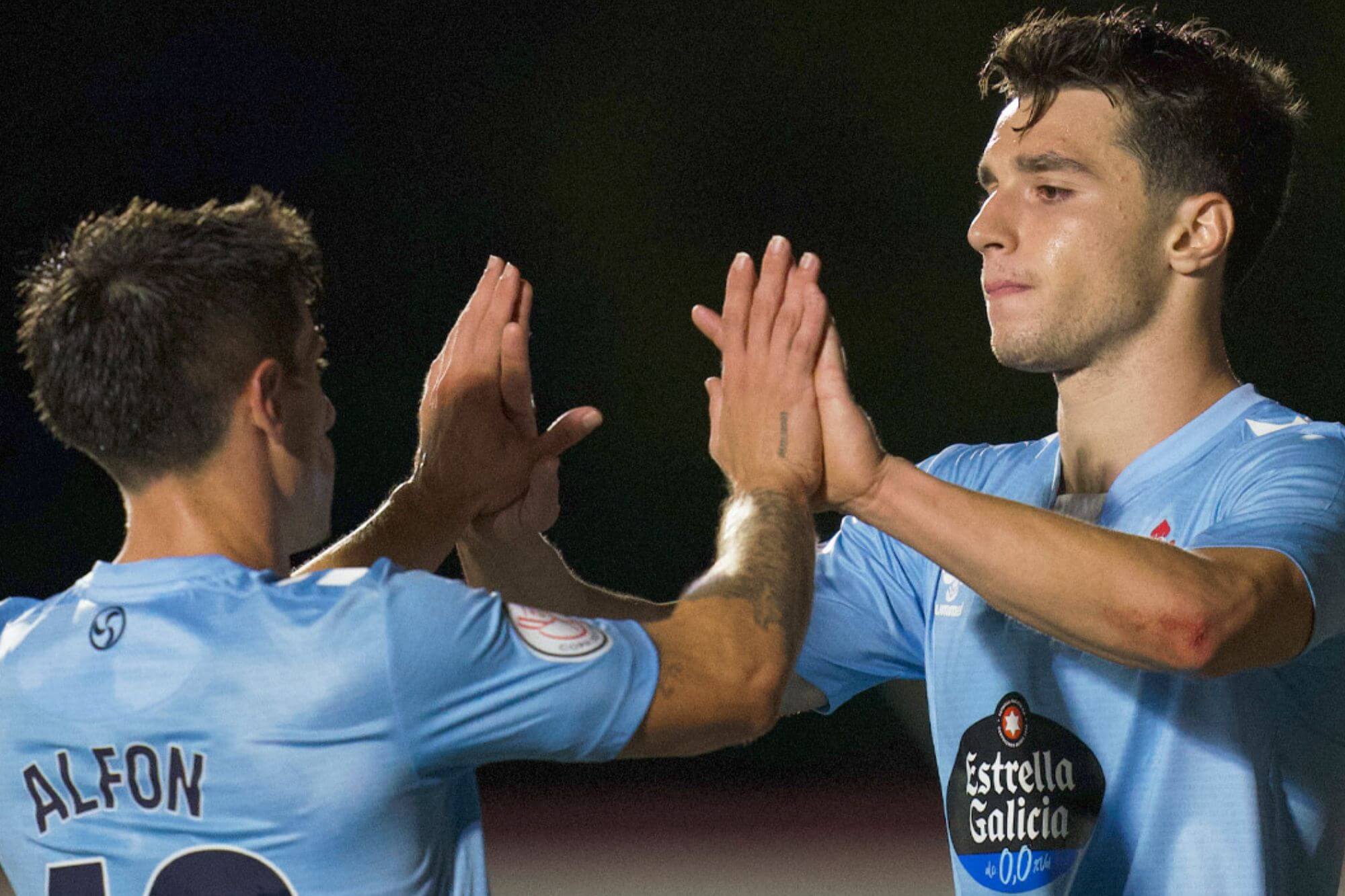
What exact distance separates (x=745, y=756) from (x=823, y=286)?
1.92m

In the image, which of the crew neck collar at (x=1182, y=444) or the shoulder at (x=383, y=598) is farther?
the crew neck collar at (x=1182, y=444)

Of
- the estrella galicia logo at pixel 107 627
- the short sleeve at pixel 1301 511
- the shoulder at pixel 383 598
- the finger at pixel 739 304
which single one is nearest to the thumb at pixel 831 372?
the finger at pixel 739 304

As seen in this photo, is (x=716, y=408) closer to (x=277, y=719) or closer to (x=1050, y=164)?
(x=1050, y=164)

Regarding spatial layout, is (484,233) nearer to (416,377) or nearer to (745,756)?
(416,377)

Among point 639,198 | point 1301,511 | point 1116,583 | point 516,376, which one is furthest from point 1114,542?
point 639,198

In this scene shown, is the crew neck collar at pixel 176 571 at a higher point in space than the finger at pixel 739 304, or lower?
lower

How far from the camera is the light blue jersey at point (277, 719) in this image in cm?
146

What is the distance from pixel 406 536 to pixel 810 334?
64 centimetres

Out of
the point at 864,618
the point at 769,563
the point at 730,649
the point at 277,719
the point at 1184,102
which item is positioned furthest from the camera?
the point at 864,618

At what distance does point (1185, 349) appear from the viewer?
205 cm

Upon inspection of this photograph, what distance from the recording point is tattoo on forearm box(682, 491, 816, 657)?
1.63 meters

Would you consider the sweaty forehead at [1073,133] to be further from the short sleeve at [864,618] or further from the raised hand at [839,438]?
the short sleeve at [864,618]

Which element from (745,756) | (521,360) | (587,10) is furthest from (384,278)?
(521,360)

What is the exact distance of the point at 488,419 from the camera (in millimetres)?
2211
